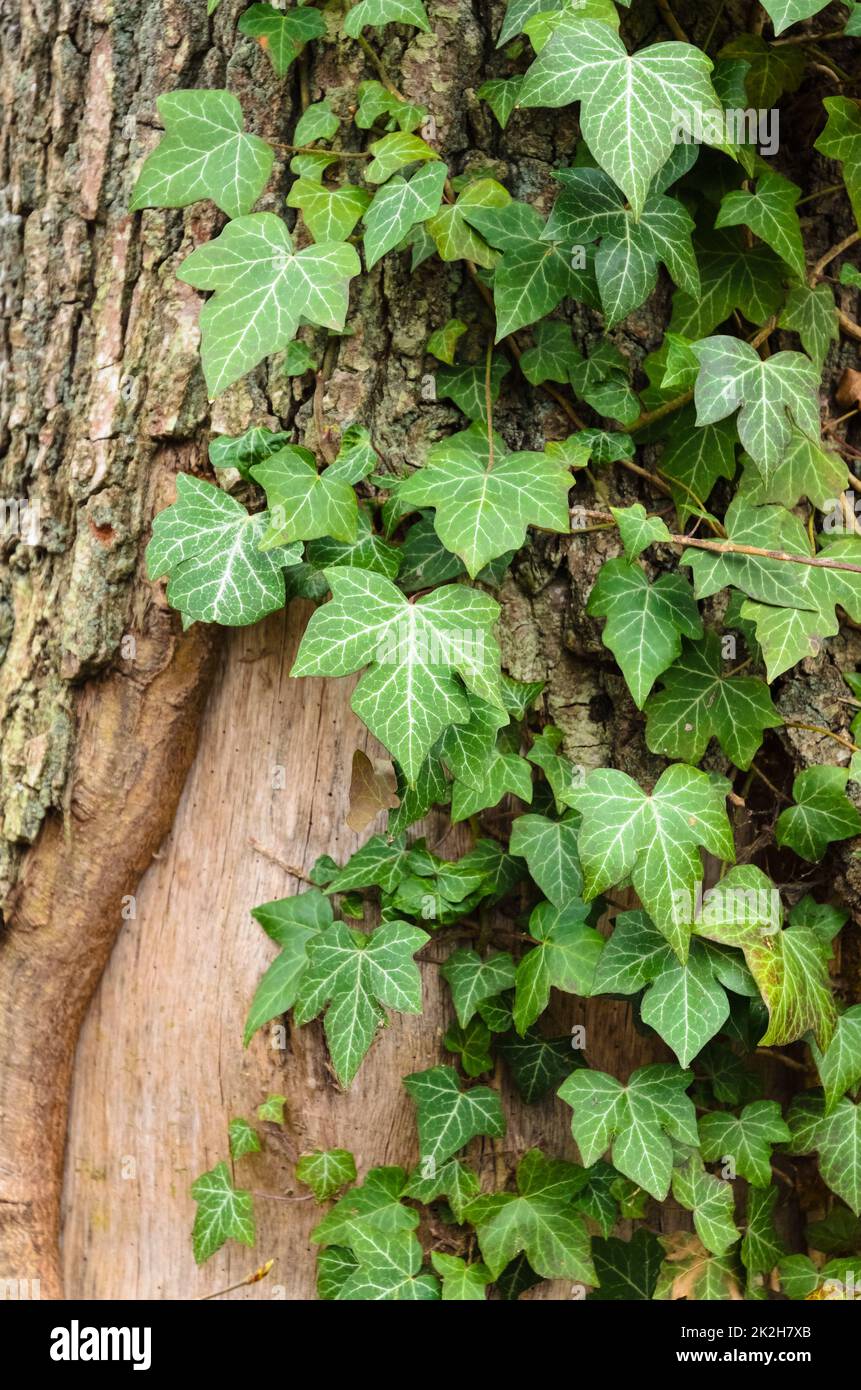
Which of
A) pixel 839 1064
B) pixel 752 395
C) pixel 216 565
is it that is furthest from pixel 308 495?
pixel 839 1064

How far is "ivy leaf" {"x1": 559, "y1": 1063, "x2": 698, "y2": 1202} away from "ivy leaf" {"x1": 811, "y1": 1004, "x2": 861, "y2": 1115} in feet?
0.65

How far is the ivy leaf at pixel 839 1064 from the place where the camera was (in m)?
1.54

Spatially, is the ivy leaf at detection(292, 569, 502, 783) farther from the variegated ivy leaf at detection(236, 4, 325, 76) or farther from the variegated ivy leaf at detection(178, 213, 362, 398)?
the variegated ivy leaf at detection(236, 4, 325, 76)

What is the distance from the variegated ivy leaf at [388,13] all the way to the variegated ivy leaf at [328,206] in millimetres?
200

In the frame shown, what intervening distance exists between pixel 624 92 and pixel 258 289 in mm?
528

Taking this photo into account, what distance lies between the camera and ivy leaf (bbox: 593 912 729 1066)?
1.47 m

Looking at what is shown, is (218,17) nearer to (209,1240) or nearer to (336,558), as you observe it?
(336,558)

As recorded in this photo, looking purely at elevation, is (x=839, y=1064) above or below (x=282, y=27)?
below

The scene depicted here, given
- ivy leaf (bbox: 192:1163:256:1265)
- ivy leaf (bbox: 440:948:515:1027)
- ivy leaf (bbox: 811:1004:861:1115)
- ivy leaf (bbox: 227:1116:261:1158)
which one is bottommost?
ivy leaf (bbox: 192:1163:256:1265)

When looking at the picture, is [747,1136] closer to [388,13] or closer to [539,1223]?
[539,1223]

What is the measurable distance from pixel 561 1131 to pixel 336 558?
3.49 ft

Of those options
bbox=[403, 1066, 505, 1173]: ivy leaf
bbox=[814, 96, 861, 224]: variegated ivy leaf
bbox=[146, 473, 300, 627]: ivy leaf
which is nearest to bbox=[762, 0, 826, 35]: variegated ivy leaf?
bbox=[814, 96, 861, 224]: variegated ivy leaf

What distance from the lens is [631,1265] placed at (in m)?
1.73

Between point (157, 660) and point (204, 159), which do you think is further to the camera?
point (157, 660)
